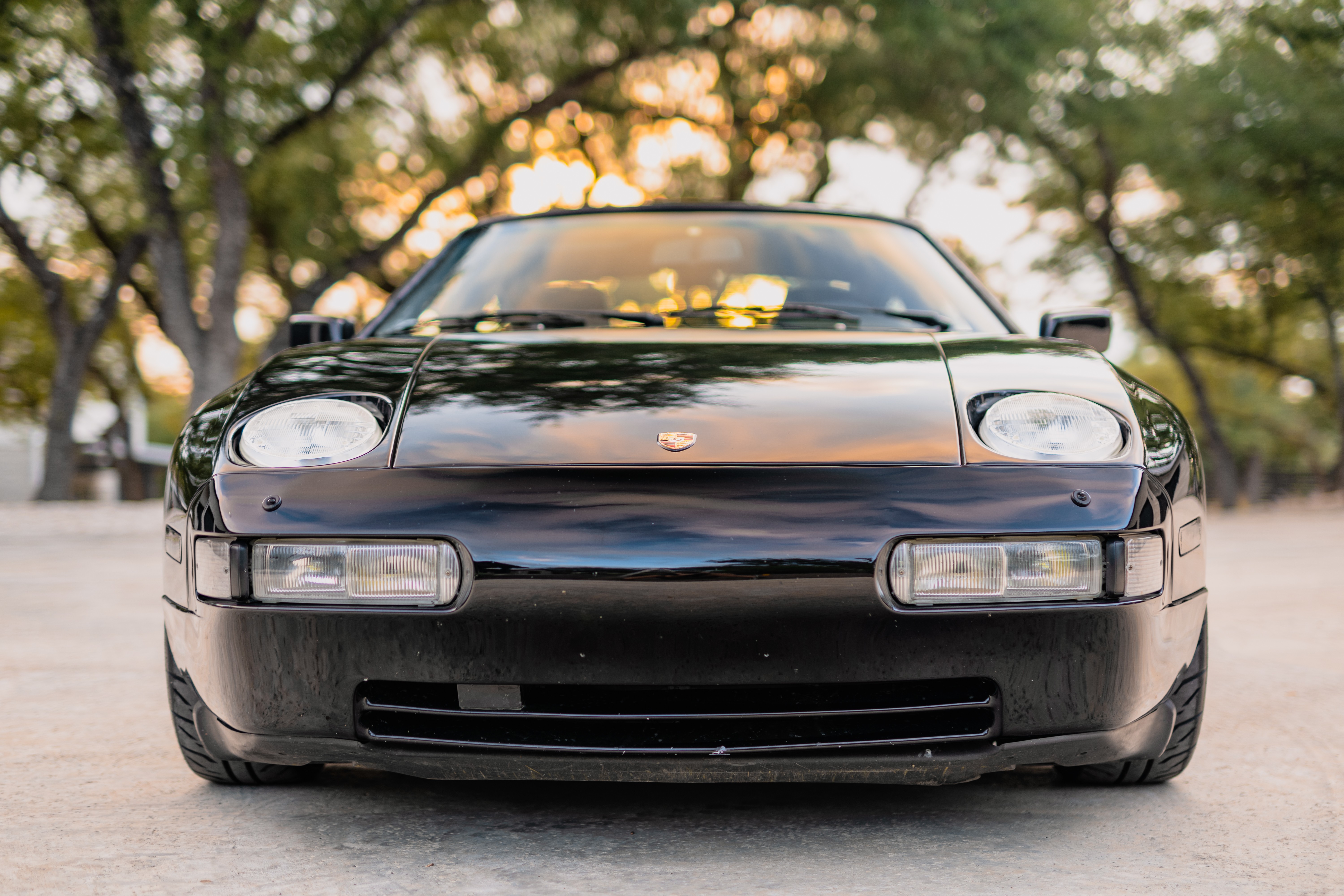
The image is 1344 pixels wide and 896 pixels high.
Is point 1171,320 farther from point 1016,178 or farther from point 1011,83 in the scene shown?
point 1011,83

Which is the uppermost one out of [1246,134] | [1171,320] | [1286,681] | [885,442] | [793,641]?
[1246,134]

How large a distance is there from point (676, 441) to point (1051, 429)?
2.19ft

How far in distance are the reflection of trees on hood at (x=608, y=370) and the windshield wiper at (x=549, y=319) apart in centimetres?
32

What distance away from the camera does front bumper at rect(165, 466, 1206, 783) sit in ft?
6.28

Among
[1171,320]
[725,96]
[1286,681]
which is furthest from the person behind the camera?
[1171,320]

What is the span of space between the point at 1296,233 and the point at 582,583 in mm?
14093

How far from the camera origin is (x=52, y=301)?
17250 mm

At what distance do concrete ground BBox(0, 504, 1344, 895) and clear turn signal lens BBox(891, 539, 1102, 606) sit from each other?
0.47 meters

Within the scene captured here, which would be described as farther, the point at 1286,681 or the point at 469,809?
the point at 1286,681

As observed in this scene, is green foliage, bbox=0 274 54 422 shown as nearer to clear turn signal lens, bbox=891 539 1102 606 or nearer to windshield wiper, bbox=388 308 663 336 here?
windshield wiper, bbox=388 308 663 336

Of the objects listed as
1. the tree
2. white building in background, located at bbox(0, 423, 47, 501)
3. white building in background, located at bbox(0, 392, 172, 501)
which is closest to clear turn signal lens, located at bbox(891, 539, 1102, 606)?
the tree

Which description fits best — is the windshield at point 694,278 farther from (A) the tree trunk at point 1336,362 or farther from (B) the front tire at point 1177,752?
(A) the tree trunk at point 1336,362

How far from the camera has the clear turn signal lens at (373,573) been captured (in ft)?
6.37

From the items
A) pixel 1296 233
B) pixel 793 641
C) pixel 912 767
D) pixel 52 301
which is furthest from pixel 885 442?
pixel 52 301
